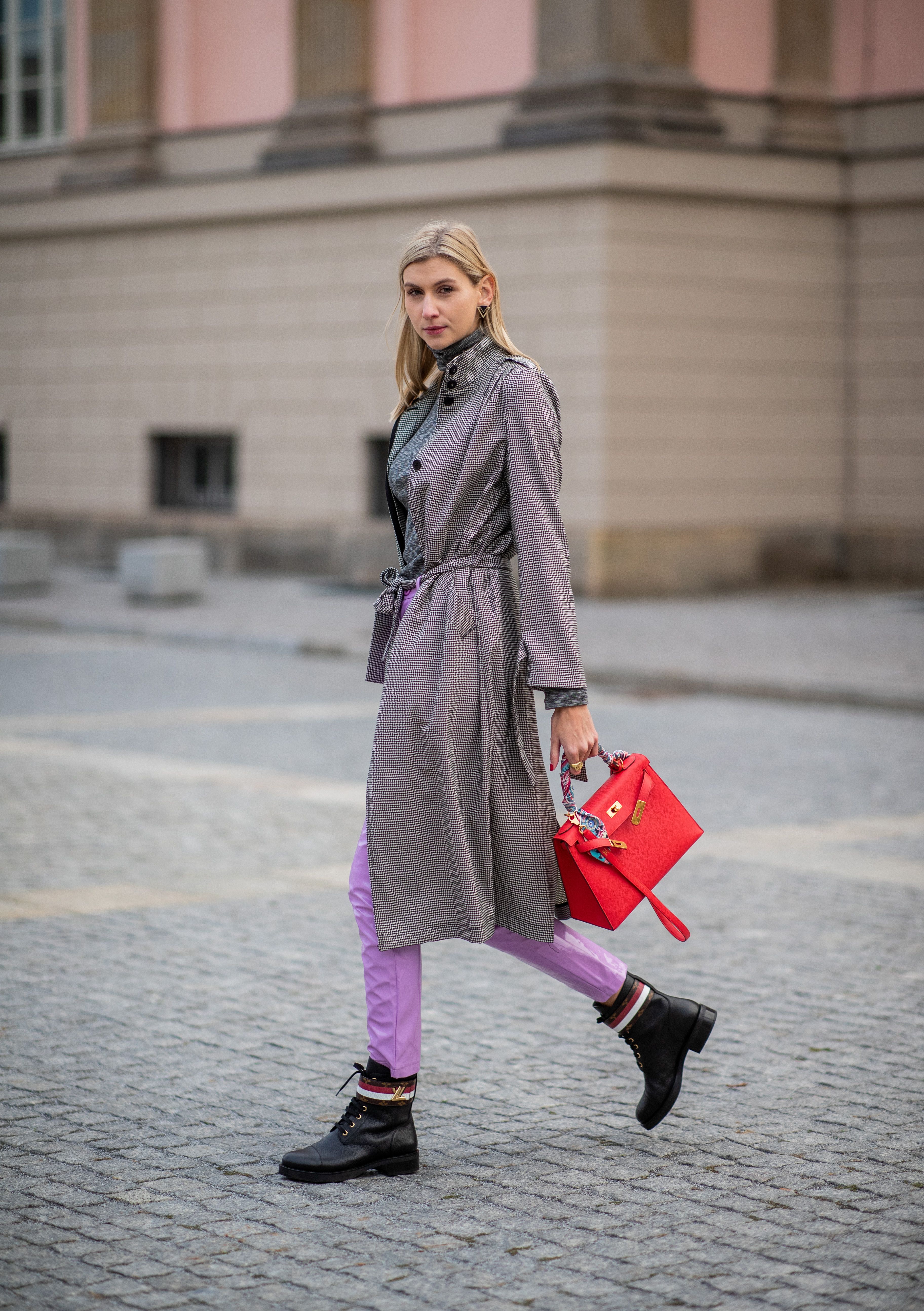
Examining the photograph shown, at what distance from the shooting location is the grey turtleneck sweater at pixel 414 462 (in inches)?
159

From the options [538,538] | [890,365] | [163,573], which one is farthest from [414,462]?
[890,365]

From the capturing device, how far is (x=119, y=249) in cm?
2344

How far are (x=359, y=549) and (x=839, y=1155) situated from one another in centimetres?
1731

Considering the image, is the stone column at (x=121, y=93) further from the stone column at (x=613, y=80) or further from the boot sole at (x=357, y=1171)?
the boot sole at (x=357, y=1171)

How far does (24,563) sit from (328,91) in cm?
656

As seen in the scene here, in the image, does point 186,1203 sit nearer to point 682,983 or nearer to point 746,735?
point 682,983

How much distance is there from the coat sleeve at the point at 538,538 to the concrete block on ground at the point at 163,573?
14079 mm

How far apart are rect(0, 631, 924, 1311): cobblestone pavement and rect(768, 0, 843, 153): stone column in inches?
502

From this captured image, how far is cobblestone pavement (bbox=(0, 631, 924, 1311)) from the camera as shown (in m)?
3.42

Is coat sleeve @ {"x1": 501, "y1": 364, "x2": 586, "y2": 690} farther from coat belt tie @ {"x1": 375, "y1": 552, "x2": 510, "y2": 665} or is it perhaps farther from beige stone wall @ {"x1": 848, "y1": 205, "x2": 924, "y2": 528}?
beige stone wall @ {"x1": 848, "y1": 205, "x2": 924, "y2": 528}

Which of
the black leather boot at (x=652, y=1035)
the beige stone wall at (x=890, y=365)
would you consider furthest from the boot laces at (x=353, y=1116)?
the beige stone wall at (x=890, y=365)

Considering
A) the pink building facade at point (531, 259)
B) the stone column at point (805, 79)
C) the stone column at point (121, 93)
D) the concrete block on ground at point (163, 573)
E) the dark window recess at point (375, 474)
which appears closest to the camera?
the concrete block on ground at point (163, 573)

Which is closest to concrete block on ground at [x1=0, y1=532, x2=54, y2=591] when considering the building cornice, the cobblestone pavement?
the building cornice

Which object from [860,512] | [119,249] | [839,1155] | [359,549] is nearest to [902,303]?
[860,512]
